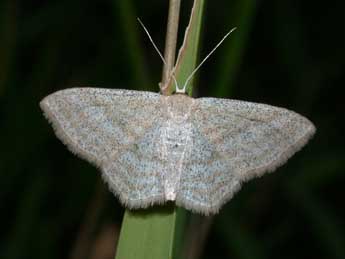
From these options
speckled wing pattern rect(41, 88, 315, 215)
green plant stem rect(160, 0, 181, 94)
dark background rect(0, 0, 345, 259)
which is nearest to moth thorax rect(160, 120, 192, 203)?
speckled wing pattern rect(41, 88, 315, 215)

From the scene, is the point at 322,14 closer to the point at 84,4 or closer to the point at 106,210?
the point at 84,4

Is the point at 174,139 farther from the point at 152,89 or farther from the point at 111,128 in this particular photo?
the point at 152,89

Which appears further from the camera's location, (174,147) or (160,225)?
(174,147)

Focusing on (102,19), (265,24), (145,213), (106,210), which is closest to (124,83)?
(102,19)

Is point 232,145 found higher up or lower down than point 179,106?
lower down

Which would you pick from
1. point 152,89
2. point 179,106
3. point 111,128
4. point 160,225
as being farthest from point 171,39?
point 152,89

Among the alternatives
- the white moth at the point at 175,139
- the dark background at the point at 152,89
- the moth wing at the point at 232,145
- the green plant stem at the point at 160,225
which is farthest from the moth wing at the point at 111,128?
the dark background at the point at 152,89

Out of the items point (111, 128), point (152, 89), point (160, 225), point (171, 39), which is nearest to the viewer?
point (160, 225)
